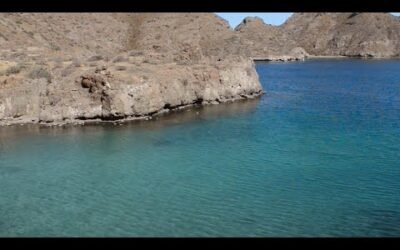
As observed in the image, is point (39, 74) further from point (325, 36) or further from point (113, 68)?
point (325, 36)

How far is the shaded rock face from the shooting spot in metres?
160

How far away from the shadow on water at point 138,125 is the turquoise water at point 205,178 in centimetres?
14

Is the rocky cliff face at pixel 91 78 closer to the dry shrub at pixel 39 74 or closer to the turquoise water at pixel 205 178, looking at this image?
the dry shrub at pixel 39 74

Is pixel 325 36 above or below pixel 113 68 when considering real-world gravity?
above

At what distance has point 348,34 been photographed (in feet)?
555

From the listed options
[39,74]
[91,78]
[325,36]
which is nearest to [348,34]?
[325,36]

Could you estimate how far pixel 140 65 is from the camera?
1656 inches

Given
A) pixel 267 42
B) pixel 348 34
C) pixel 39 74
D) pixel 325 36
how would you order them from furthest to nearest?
pixel 325 36 < pixel 348 34 < pixel 267 42 < pixel 39 74

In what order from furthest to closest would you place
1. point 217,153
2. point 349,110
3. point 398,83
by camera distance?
point 398,83 < point 349,110 < point 217,153

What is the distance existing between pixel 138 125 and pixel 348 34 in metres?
153

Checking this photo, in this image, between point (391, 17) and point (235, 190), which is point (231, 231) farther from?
point (391, 17)

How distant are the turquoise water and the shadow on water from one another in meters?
0.14
